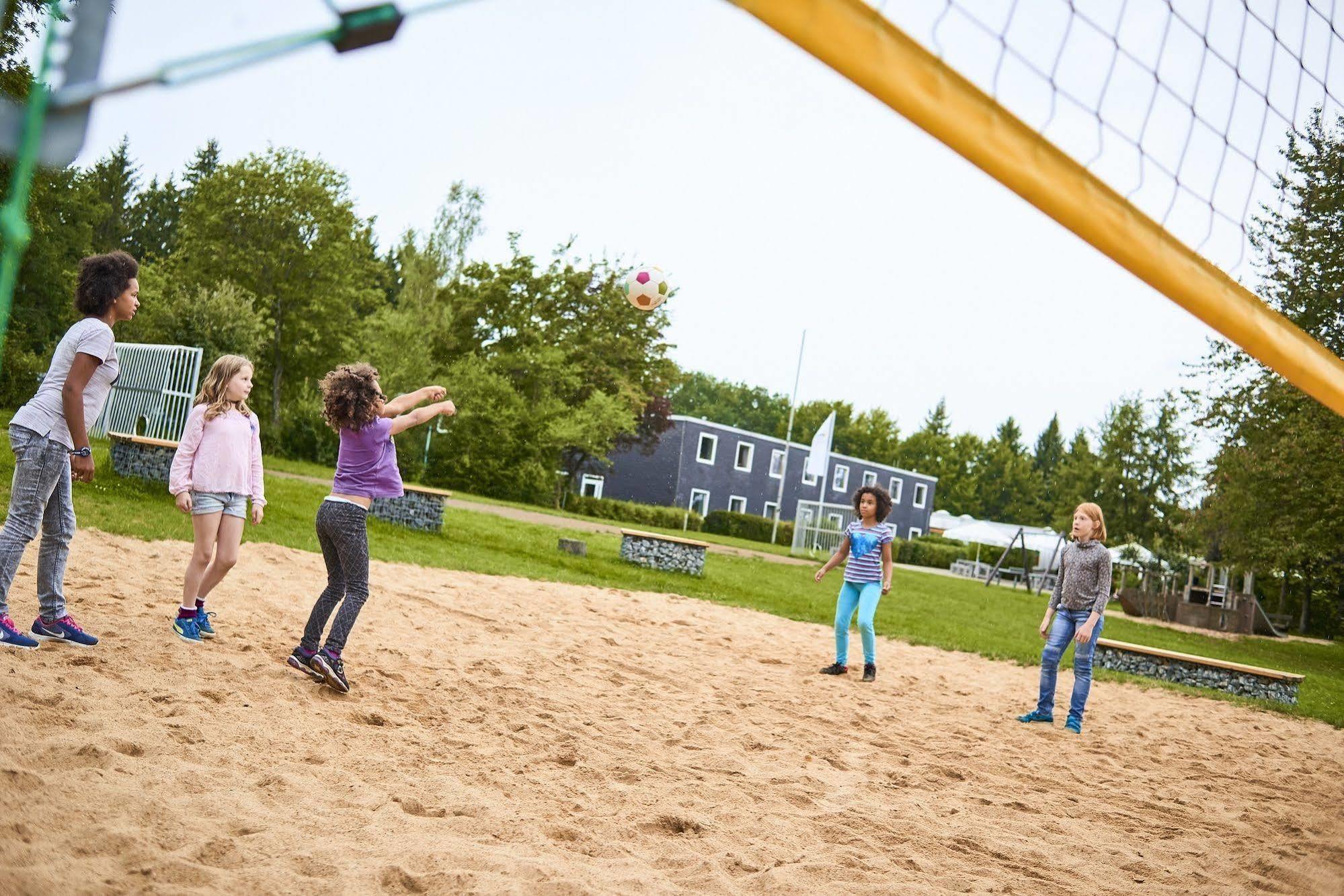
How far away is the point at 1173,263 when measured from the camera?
3543 mm

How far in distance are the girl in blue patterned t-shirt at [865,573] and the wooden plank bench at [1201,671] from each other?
13.4 feet

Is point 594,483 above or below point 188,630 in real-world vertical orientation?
above

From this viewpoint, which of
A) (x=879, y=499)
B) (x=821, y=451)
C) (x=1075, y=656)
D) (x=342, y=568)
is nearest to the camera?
(x=342, y=568)

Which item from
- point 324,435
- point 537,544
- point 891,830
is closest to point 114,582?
point 891,830

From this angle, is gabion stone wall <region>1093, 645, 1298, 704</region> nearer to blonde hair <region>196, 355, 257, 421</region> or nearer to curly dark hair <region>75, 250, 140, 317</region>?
blonde hair <region>196, 355, 257, 421</region>

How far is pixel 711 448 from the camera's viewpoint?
4134 centimetres

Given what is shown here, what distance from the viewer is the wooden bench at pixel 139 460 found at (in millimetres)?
11648

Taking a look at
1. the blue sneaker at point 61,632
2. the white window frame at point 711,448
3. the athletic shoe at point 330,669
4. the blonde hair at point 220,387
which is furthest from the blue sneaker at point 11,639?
the white window frame at point 711,448

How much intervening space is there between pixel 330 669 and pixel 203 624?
1092 millimetres

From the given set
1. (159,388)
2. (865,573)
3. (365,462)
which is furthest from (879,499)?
(159,388)

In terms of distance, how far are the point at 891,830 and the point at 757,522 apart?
34.5 metres

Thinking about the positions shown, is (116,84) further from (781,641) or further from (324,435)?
(324,435)

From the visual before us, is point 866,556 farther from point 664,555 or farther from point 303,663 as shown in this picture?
point 664,555

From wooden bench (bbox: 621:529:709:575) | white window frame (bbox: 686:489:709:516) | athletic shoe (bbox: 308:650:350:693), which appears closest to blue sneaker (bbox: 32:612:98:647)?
athletic shoe (bbox: 308:650:350:693)
